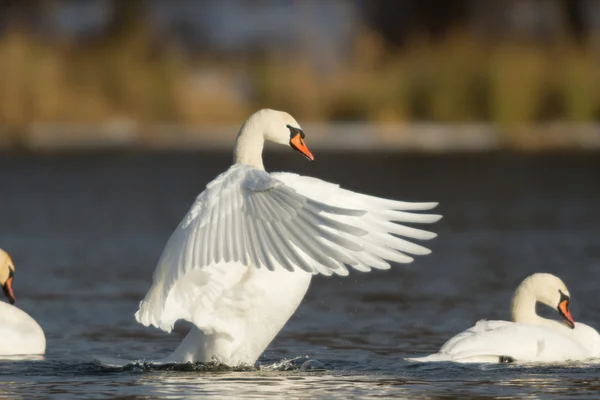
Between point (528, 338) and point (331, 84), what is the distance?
60.0 ft

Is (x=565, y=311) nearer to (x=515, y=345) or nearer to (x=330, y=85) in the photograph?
(x=515, y=345)

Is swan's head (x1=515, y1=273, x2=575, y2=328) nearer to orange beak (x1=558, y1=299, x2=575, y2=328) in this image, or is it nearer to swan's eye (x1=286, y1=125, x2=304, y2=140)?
orange beak (x1=558, y1=299, x2=575, y2=328)

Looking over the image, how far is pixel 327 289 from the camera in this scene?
13234mm

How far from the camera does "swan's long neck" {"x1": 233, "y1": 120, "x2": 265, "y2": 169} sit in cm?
933

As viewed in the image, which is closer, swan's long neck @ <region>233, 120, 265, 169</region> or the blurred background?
swan's long neck @ <region>233, 120, 265, 169</region>

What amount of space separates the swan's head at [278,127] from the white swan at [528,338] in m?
1.35

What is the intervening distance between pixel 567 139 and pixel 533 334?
1651 centimetres

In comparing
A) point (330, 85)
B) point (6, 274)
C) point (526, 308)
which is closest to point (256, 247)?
point (526, 308)

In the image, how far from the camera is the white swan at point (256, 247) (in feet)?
26.0

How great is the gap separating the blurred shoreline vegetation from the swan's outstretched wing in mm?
18068

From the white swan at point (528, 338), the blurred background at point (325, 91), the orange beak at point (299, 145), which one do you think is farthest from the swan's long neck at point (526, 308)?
the blurred background at point (325, 91)

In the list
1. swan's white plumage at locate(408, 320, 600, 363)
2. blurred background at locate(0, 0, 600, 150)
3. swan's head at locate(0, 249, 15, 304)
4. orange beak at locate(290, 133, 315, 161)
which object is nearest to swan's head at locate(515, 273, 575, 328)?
swan's white plumage at locate(408, 320, 600, 363)

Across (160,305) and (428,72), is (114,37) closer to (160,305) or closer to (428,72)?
(428,72)

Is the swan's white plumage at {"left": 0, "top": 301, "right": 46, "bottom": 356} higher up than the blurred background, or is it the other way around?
the blurred background
